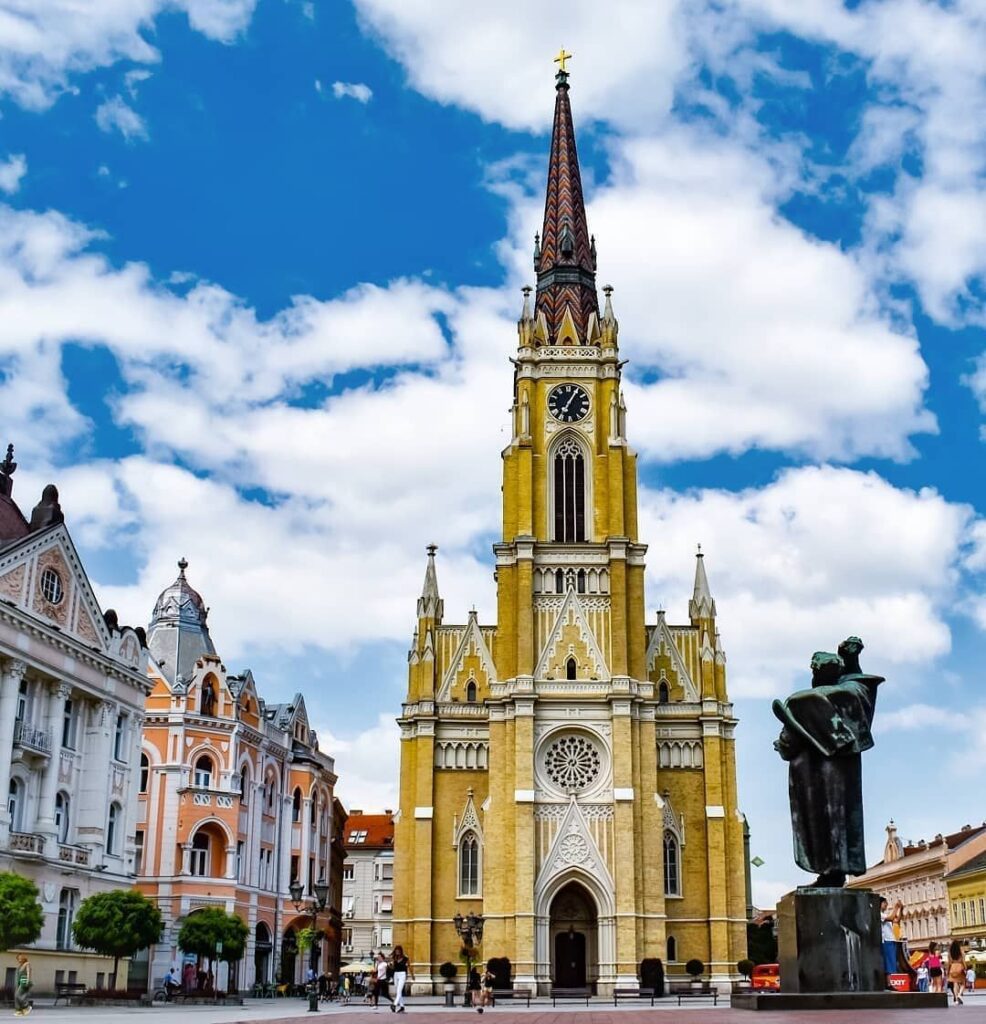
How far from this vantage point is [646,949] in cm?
6694

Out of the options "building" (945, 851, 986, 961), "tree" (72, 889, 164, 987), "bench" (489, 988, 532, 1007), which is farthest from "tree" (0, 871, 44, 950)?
"building" (945, 851, 986, 961)

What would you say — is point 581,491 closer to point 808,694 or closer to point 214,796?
point 214,796

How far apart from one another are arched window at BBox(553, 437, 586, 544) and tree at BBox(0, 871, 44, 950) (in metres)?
42.8

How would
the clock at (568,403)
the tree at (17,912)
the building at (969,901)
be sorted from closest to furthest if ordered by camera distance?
the tree at (17,912) < the clock at (568,403) < the building at (969,901)

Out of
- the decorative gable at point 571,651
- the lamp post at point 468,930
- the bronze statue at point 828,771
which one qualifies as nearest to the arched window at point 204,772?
the lamp post at point 468,930

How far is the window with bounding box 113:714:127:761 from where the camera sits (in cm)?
5347

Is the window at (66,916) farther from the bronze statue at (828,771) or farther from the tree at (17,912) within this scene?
the bronze statue at (828,771)

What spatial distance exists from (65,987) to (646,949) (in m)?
32.6

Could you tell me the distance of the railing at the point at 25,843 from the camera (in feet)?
144

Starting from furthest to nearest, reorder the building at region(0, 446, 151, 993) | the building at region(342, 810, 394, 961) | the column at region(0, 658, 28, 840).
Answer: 1. the building at region(342, 810, 394, 961)
2. the building at region(0, 446, 151, 993)
3. the column at region(0, 658, 28, 840)

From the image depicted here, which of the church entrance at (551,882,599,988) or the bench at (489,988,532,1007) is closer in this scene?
the bench at (489,988,532,1007)

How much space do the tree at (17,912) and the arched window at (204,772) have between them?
24.5 meters

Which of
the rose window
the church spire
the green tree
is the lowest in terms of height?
the green tree

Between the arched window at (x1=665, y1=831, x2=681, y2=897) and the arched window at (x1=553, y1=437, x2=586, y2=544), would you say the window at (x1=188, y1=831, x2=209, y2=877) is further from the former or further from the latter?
the arched window at (x1=553, y1=437, x2=586, y2=544)
